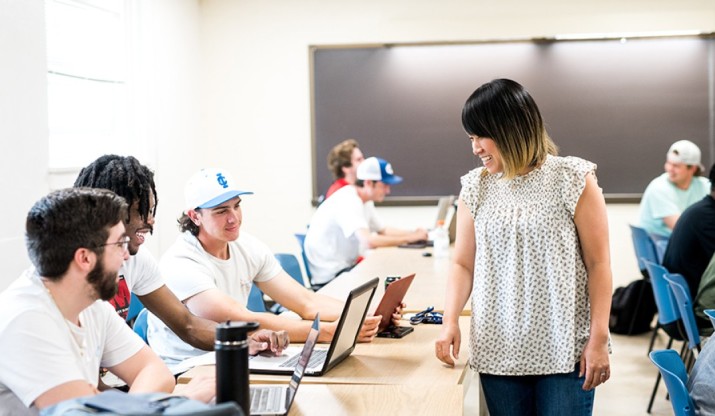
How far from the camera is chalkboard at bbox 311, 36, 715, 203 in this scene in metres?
6.95

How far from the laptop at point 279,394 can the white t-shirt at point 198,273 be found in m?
0.80

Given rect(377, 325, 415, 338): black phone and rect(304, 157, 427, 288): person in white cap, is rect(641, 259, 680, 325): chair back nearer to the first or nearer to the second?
rect(377, 325, 415, 338): black phone

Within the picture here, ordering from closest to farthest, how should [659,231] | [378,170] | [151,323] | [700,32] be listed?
1. [151,323]
2. [378,170]
3. [659,231]
4. [700,32]

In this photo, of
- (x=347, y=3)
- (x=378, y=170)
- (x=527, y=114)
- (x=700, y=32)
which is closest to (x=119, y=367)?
(x=527, y=114)

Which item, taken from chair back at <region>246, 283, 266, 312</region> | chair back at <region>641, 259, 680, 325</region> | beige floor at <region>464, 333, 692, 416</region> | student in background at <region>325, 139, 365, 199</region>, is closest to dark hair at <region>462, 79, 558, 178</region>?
chair back at <region>246, 283, 266, 312</region>

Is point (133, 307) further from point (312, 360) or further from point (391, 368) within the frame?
point (391, 368)

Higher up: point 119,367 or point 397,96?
point 397,96

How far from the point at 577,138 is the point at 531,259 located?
5.11m

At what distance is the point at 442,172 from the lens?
7164mm

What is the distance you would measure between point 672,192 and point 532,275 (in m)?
4.45

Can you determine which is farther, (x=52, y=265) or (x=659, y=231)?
(x=659, y=231)

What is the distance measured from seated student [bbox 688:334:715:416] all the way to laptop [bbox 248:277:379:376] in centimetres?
92

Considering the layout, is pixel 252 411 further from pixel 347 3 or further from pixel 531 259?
pixel 347 3

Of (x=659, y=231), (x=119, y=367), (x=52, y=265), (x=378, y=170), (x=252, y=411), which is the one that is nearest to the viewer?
(x=52, y=265)
